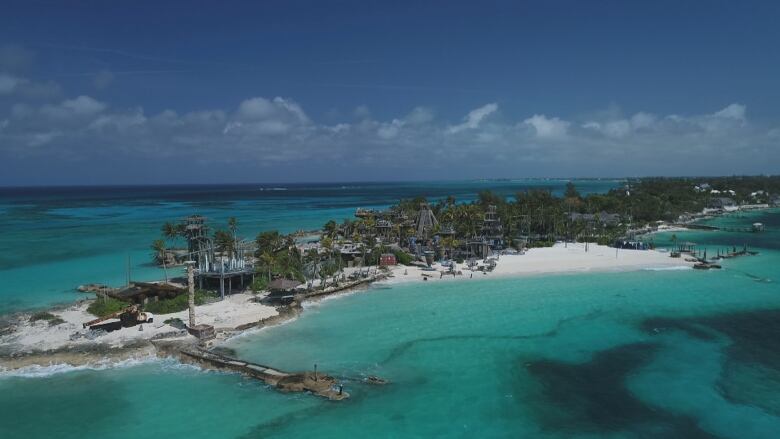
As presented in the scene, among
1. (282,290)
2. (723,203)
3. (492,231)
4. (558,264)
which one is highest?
(723,203)

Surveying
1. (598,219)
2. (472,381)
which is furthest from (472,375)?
(598,219)

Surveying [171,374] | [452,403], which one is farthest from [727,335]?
[171,374]

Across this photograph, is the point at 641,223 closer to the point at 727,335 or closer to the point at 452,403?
the point at 727,335

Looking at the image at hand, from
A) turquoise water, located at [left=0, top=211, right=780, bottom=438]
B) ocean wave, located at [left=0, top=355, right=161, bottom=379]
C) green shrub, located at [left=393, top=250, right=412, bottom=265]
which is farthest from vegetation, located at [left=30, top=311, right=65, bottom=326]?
green shrub, located at [left=393, top=250, right=412, bottom=265]

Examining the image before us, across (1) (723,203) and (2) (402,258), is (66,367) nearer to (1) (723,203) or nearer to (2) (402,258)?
(2) (402,258)

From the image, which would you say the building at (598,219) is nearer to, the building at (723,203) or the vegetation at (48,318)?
the building at (723,203)

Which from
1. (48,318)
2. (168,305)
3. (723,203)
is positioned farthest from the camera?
(723,203)

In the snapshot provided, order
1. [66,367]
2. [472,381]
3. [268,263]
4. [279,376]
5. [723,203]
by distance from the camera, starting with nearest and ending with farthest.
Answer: [279,376]
[472,381]
[66,367]
[268,263]
[723,203]

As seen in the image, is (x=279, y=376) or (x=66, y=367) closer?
(x=279, y=376)
